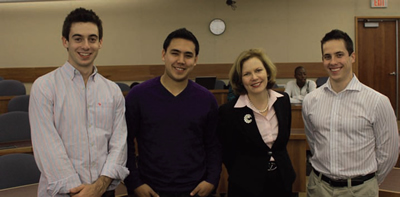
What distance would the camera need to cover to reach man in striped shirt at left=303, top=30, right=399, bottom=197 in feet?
6.50

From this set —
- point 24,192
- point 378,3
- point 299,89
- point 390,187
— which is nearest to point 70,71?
point 24,192

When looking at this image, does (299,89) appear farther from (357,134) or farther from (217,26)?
(357,134)

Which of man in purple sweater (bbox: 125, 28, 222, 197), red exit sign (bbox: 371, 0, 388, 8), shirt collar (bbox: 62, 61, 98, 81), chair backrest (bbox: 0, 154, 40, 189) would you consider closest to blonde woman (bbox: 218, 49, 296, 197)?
man in purple sweater (bbox: 125, 28, 222, 197)

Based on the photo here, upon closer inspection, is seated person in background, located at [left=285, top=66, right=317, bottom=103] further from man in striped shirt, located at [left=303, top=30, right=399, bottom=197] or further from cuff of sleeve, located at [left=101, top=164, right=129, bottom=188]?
cuff of sleeve, located at [left=101, top=164, right=129, bottom=188]

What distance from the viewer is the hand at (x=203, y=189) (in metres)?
1.95

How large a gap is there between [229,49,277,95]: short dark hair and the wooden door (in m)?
6.98

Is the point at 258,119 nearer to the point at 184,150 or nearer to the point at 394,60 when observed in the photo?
the point at 184,150

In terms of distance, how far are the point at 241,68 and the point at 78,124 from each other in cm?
97

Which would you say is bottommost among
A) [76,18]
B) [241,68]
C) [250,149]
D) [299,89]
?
[299,89]

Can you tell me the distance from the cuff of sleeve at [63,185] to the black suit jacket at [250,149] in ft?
2.80

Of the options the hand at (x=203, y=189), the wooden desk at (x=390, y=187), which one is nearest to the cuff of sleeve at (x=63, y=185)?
the hand at (x=203, y=189)

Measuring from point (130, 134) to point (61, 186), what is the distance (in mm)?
476

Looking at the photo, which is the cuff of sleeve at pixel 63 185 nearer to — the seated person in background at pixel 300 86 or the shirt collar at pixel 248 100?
the shirt collar at pixel 248 100

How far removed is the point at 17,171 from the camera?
2.43 m
